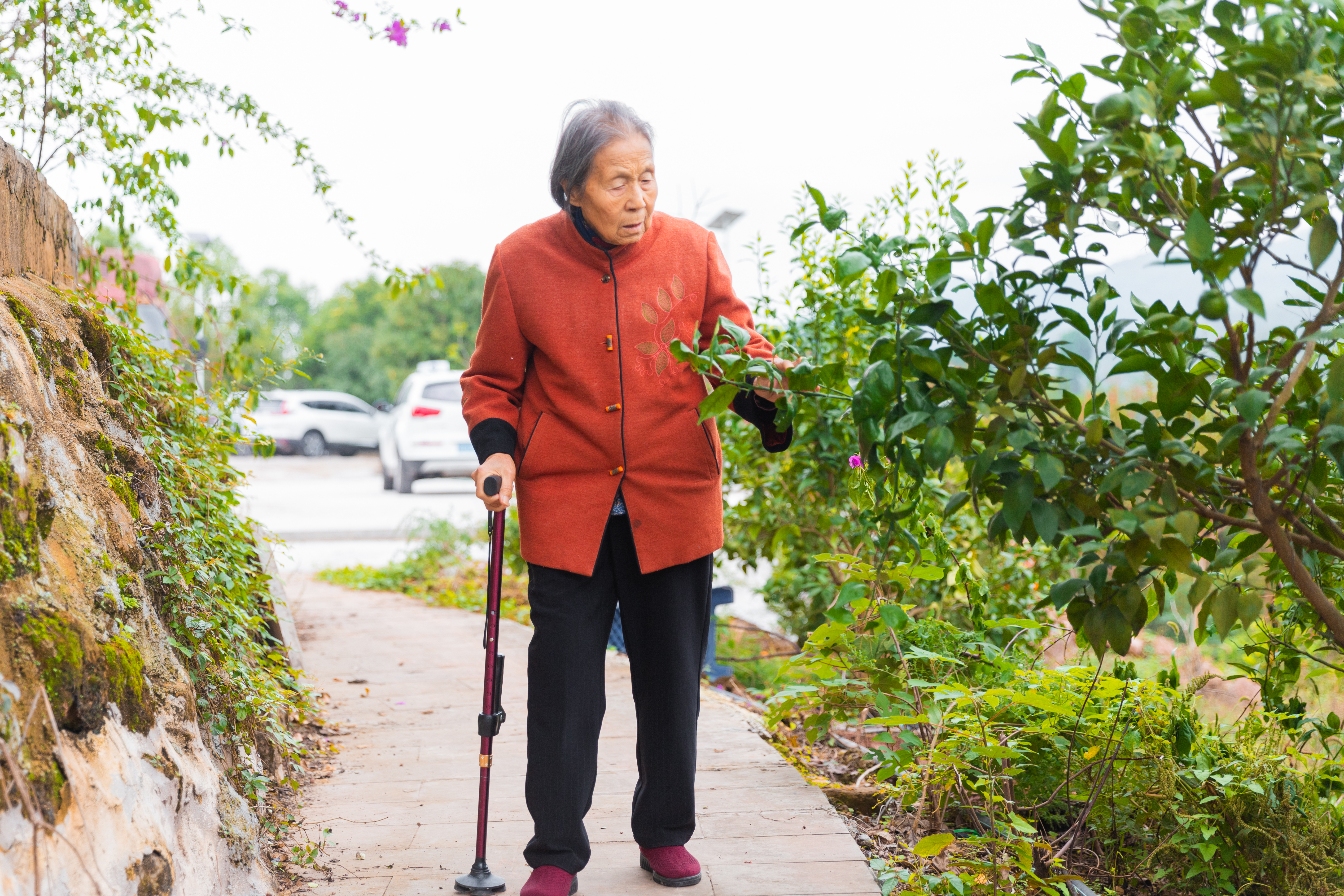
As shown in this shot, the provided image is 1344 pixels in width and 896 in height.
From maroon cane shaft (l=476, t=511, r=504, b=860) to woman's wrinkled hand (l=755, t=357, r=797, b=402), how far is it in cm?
66

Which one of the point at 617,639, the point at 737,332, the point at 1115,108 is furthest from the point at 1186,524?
the point at 617,639

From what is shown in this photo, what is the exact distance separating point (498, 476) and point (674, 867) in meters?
0.97

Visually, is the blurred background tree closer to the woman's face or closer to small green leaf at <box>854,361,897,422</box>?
the woman's face

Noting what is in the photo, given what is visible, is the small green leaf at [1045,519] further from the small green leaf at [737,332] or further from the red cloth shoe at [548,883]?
the red cloth shoe at [548,883]

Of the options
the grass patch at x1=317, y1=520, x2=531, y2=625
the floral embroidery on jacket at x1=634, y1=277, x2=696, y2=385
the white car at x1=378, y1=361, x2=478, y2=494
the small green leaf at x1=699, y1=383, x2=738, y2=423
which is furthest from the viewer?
the white car at x1=378, y1=361, x2=478, y2=494

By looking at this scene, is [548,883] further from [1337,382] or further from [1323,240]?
[1323,240]

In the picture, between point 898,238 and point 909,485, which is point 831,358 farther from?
point 898,238

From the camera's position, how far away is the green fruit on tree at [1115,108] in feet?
4.33

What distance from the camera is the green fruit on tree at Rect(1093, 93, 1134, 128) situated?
4.33 ft

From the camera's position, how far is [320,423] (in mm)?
25766

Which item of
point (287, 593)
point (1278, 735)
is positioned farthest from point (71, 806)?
point (287, 593)

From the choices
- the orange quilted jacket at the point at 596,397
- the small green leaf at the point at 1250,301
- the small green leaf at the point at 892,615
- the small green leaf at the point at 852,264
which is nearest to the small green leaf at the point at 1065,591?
the small green leaf at the point at 1250,301

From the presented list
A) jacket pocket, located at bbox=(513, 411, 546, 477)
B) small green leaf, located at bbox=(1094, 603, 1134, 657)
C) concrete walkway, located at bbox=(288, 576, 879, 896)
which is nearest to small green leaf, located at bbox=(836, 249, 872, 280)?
small green leaf, located at bbox=(1094, 603, 1134, 657)

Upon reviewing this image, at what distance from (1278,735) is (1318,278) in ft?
4.74
